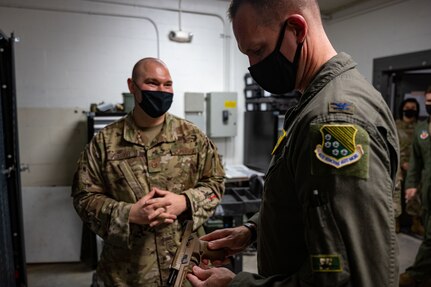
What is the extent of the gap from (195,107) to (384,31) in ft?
7.80

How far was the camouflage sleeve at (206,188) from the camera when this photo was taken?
59.8 inches

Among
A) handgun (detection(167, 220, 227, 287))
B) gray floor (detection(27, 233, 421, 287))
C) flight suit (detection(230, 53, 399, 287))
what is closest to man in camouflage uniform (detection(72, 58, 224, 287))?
handgun (detection(167, 220, 227, 287))

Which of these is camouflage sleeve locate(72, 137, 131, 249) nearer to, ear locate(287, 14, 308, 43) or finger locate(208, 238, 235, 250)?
finger locate(208, 238, 235, 250)

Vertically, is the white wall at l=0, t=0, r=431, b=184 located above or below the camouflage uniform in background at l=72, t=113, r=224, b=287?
above

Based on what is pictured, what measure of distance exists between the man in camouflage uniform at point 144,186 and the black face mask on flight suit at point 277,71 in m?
0.76

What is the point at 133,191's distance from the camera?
4.98ft

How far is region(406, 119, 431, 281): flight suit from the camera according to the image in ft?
8.75

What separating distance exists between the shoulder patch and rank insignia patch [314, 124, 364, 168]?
0.04 metres

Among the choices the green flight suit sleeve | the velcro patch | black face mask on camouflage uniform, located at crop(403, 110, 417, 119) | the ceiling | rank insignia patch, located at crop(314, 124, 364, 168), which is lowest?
the velcro patch

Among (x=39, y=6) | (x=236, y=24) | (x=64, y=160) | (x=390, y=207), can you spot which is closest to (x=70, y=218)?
(x=64, y=160)

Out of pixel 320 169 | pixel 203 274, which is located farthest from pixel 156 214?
pixel 320 169

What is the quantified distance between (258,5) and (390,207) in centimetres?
55

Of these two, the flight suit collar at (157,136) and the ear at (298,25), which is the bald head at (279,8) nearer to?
the ear at (298,25)

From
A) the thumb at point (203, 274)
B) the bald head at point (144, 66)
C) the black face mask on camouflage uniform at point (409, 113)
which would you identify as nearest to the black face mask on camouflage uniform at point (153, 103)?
the bald head at point (144, 66)
